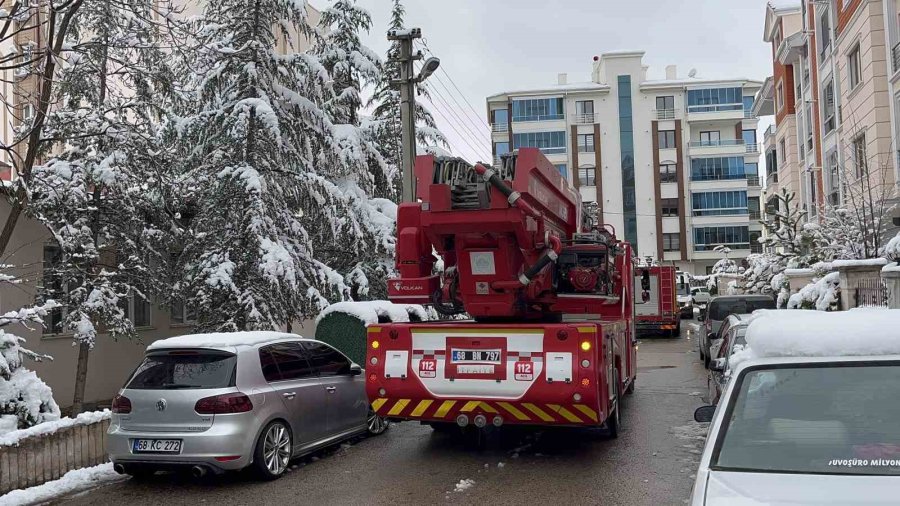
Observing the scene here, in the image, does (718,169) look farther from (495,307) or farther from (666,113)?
(495,307)

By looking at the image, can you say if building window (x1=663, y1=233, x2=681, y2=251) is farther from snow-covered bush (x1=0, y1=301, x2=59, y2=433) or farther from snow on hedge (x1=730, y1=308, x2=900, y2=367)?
snow on hedge (x1=730, y1=308, x2=900, y2=367)

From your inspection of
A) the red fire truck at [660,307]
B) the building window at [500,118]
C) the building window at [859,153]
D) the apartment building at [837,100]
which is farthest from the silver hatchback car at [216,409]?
the building window at [500,118]

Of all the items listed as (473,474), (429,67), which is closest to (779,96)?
(429,67)

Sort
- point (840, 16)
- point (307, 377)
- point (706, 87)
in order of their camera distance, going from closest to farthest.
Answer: point (307, 377) < point (840, 16) < point (706, 87)

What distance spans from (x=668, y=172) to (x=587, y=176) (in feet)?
23.6

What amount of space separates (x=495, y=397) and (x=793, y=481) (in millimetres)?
4898

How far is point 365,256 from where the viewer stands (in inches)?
780

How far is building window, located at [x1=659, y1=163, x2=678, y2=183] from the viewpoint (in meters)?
67.5

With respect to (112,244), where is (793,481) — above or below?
below

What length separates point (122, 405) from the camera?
25.8ft

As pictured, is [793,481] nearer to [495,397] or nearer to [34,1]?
[495,397]

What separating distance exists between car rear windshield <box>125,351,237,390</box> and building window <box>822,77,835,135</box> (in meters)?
25.9

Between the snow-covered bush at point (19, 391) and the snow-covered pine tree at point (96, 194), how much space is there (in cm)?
279

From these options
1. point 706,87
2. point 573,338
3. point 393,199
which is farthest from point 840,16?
point 706,87
